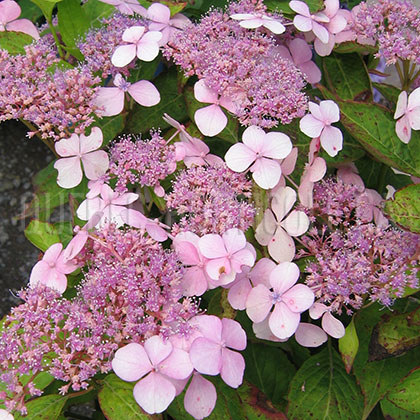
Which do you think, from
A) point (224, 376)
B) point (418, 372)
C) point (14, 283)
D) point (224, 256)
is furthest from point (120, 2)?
point (14, 283)

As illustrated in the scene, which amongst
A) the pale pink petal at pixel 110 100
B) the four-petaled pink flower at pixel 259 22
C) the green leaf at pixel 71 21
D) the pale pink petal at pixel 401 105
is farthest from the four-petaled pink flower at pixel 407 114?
the green leaf at pixel 71 21

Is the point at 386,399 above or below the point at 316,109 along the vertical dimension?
below

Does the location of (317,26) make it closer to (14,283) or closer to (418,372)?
(418,372)

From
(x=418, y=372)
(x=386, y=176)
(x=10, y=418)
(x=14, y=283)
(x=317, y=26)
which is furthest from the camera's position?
(x=14, y=283)

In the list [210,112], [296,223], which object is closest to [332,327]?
[296,223]

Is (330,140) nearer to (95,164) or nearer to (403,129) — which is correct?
(403,129)

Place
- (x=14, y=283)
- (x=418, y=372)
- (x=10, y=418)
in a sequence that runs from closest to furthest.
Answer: (x=10, y=418), (x=418, y=372), (x=14, y=283)

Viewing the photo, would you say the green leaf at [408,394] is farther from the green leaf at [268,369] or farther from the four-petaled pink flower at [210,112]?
the four-petaled pink flower at [210,112]

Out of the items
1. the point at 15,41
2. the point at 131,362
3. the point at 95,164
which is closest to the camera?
the point at 131,362
